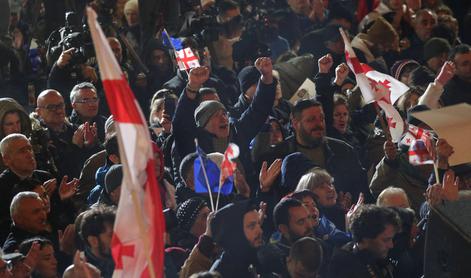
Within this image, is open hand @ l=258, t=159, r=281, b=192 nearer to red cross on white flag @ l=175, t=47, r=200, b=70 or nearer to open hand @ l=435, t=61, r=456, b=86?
open hand @ l=435, t=61, r=456, b=86

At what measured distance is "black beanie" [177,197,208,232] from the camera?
10.0 meters

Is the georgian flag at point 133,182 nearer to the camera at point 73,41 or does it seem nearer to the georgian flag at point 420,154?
the georgian flag at point 420,154

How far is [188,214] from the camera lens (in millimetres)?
10023

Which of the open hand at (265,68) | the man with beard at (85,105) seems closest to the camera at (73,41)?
the man with beard at (85,105)

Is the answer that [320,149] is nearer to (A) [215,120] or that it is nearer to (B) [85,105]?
(A) [215,120]

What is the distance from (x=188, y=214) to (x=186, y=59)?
145 inches

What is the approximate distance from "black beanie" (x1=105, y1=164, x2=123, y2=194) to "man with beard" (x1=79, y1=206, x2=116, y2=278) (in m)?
0.85

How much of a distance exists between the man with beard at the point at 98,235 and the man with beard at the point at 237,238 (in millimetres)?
617

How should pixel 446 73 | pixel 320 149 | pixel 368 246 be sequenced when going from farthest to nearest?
pixel 446 73 → pixel 320 149 → pixel 368 246

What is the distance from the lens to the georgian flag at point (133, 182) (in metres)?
7.05

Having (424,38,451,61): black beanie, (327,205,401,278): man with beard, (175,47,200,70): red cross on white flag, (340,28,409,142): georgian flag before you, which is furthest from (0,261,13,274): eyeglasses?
(424,38,451,61): black beanie

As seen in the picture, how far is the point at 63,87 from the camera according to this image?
13.3m

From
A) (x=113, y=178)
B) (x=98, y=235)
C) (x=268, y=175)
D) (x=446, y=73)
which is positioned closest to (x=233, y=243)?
(x=98, y=235)

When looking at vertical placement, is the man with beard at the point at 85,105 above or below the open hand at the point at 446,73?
above
